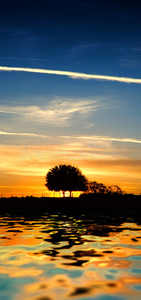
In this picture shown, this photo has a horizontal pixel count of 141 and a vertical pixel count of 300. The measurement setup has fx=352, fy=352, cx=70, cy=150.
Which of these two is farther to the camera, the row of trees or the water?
the row of trees

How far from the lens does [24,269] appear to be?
9391mm

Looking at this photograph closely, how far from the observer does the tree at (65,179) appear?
102 meters

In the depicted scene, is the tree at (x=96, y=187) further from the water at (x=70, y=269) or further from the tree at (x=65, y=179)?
the water at (x=70, y=269)

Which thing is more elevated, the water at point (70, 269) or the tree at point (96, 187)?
the tree at point (96, 187)

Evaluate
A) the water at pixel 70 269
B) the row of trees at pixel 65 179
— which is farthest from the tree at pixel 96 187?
the water at pixel 70 269

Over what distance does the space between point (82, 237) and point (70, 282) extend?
776 cm

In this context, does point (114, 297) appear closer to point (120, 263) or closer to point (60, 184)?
point (120, 263)

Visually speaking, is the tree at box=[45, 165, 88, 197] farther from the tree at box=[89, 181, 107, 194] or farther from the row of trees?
the tree at box=[89, 181, 107, 194]

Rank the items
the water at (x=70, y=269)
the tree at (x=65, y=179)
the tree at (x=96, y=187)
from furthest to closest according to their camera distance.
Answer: the tree at (x=96, y=187), the tree at (x=65, y=179), the water at (x=70, y=269)

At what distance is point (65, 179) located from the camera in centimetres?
10169

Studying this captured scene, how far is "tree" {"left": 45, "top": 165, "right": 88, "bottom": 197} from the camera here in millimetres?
101688

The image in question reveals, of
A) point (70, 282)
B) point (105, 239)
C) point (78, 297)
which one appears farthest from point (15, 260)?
point (105, 239)

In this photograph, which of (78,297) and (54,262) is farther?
(54,262)

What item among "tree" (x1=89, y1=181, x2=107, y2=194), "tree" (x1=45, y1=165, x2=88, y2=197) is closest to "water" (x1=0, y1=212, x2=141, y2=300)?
"tree" (x1=45, y1=165, x2=88, y2=197)
